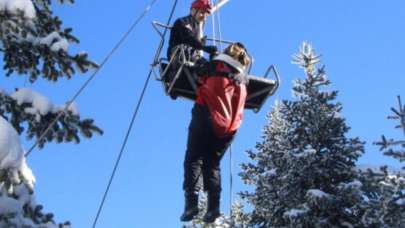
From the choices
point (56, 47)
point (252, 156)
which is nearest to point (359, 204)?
point (252, 156)

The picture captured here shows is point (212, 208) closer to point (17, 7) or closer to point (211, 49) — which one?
point (211, 49)

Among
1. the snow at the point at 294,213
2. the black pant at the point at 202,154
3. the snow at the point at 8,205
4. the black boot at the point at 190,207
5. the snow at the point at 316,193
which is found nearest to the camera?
the snow at the point at 8,205

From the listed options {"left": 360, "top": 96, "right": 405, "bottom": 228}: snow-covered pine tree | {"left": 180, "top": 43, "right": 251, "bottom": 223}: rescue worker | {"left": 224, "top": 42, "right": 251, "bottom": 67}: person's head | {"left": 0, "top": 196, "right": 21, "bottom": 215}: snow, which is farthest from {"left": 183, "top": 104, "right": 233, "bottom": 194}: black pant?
{"left": 360, "top": 96, "right": 405, "bottom": 228}: snow-covered pine tree

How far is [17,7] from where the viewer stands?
7375 mm

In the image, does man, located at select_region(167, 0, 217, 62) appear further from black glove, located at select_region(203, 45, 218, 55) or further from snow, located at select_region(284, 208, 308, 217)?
snow, located at select_region(284, 208, 308, 217)

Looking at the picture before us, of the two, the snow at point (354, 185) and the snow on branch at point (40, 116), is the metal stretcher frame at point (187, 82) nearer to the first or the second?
the snow on branch at point (40, 116)

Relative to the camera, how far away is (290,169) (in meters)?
18.7

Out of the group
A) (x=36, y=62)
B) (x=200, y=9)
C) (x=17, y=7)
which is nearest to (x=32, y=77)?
(x=36, y=62)

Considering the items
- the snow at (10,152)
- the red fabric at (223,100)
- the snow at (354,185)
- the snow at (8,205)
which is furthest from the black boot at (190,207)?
the snow at (354,185)

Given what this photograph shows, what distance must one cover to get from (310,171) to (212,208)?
11036 mm

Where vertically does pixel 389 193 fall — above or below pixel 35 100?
above

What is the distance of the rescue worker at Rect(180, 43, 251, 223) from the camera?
25.3 ft

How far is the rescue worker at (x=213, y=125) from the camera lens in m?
7.70

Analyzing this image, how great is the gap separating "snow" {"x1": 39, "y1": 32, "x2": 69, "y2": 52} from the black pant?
179 cm
